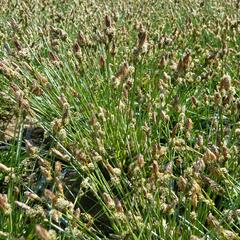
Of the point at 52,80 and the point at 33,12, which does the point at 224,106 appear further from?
the point at 33,12

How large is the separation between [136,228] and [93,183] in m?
0.26

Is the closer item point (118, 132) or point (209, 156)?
point (209, 156)

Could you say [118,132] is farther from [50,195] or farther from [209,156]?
[50,195]

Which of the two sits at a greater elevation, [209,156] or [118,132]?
[209,156]

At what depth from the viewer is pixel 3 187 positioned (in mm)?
2215

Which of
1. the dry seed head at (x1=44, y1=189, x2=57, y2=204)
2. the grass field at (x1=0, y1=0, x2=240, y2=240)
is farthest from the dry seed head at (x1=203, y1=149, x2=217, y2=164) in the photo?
the dry seed head at (x1=44, y1=189, x2=57, y2=204)

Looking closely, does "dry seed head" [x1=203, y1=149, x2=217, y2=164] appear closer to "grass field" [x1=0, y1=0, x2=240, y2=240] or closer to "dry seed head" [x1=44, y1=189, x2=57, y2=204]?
"grass field" [x1=0, y1=0, x2=240, y2=240]

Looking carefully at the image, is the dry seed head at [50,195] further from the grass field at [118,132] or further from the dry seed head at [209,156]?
the dry seed head at [209,156]

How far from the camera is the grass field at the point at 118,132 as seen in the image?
148 cm

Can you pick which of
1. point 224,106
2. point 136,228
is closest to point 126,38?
point 224,106

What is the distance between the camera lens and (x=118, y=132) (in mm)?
2234

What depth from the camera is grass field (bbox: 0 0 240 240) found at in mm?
1481

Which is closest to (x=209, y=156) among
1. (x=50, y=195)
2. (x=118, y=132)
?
(x=50, y=195)

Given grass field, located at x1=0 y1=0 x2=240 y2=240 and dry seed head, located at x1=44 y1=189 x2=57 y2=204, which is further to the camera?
grass field, located at x1=0 y1=0 x2=240 y2=240
